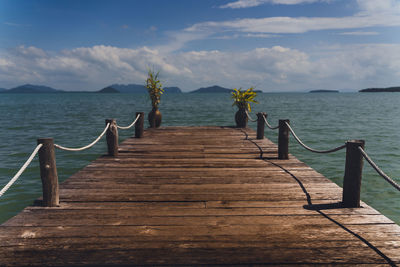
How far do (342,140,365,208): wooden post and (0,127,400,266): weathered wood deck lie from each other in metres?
0.16

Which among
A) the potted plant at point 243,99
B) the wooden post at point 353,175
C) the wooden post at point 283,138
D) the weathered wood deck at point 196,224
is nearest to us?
the weathered wood deck at point 196,224

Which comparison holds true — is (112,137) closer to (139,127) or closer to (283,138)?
(139,127)

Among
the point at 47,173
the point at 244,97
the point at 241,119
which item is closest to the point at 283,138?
the point at 47,173

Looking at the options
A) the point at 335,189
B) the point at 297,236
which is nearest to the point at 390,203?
the point at 335,189

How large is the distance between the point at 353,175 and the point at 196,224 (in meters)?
2.25

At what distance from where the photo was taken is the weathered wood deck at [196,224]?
2740 mm

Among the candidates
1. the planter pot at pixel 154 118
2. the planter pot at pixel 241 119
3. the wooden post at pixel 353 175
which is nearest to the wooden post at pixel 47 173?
the wooden post at pixel 353 175

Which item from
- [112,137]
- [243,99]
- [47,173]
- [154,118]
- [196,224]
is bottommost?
[196,224]

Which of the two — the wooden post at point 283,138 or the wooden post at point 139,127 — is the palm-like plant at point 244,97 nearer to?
the wooden post at point 139,127

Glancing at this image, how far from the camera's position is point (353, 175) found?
3875 mm

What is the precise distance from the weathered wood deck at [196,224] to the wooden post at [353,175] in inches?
6.1

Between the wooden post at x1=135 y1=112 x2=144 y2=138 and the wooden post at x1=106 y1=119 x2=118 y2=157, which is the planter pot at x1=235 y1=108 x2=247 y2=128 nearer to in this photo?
the wooden post at x1=135 y1=112 x2=144 y2=138

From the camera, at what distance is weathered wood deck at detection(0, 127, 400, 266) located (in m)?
2.74

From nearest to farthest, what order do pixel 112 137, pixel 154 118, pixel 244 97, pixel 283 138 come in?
pixel 283 138, pixel 112 137, pixel 244 97, pixel 154 118
